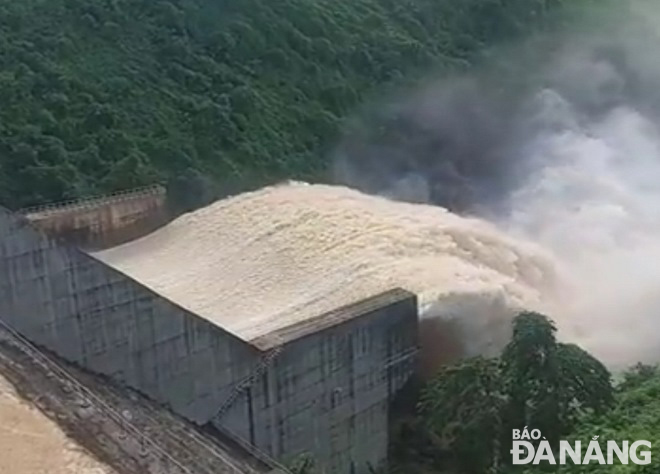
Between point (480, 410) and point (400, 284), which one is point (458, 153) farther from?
point (480, 410)

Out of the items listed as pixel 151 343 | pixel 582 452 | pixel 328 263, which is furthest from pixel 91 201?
pixel 582 452

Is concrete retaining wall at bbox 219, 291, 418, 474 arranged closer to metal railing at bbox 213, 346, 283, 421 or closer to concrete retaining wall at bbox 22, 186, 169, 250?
metal railing at bbox 213, 346, 283, 421

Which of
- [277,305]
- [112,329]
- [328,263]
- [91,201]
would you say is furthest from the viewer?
[91,201]

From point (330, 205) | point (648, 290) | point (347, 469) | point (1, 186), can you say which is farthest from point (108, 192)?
point (648, 290)

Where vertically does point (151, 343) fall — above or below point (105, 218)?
below

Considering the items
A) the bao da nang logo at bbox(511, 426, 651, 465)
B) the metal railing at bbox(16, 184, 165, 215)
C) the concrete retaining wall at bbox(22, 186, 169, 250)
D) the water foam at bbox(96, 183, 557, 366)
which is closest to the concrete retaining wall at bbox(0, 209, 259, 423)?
the water foam at bbox(96, 183, 557, 366)

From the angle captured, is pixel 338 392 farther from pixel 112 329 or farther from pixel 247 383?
pixel 112 329
